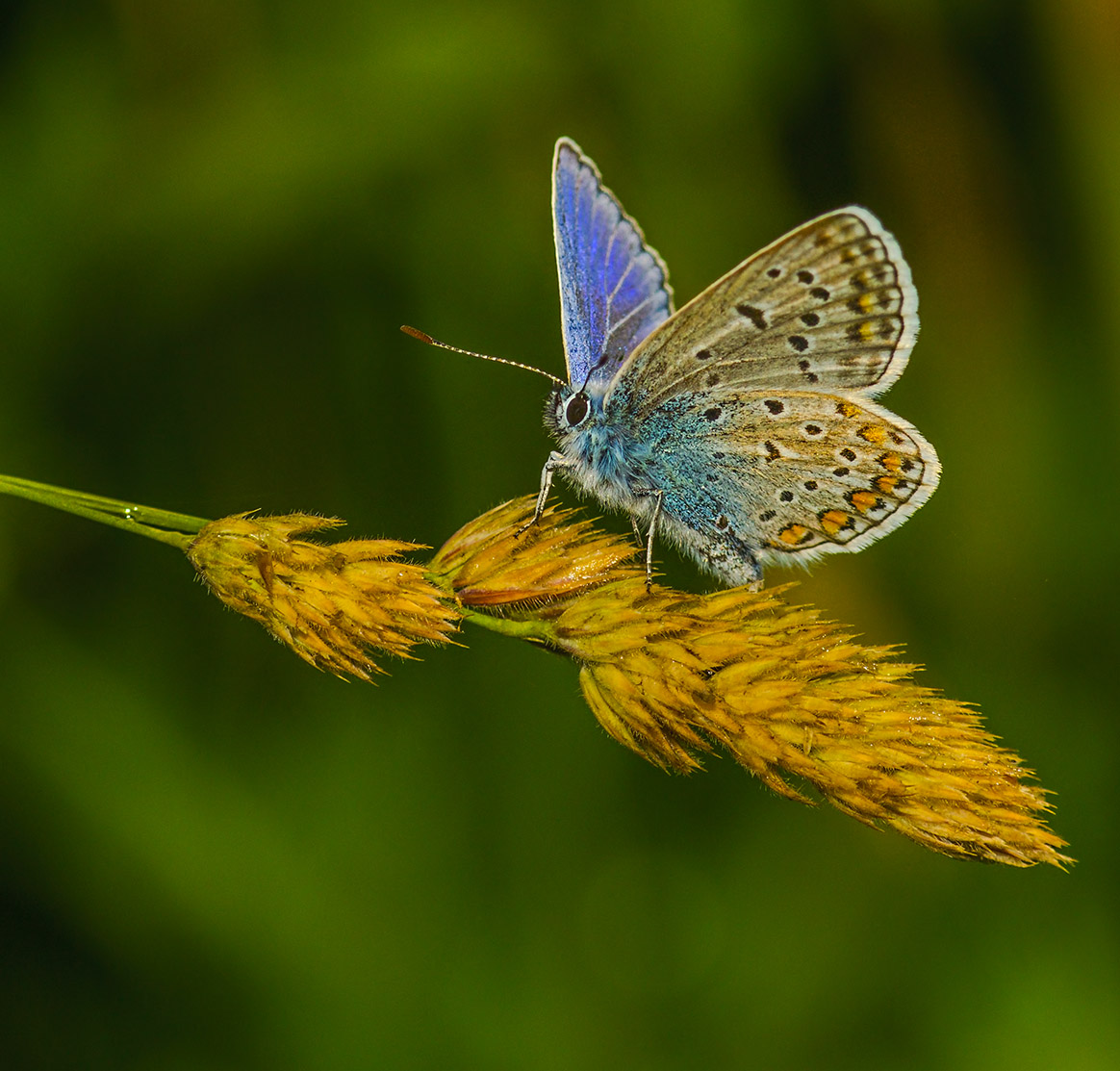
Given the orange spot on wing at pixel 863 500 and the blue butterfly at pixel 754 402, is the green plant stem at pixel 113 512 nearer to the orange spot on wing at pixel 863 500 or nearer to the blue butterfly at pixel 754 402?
the blue butterfly at pixel 754 402

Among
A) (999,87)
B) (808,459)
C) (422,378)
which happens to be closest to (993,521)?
(808,459)

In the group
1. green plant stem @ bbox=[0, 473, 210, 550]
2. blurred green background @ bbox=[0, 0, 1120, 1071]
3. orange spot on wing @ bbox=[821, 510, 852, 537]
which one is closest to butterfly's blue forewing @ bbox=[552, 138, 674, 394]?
blurred green background @ bbox=[0, 0, 1120, 1071]

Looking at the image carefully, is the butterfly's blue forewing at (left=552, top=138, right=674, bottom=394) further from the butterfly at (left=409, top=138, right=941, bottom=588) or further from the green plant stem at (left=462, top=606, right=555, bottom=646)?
the green plant stem at (left=462, top=606, right=555, bottom=646)

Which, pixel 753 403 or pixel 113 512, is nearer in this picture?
pixel 113 512

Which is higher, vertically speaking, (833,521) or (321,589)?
(321,589)

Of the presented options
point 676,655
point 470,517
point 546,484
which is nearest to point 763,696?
point 676,655

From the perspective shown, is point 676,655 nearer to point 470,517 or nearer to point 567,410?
point 567,410
